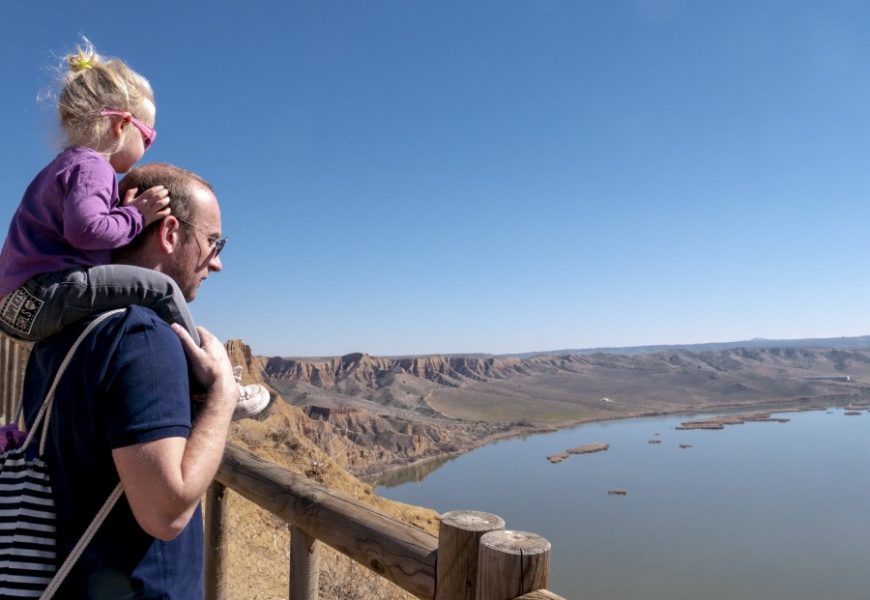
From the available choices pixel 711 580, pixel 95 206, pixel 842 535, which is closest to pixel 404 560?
pixel 95 206

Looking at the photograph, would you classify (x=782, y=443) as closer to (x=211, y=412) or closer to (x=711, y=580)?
(x=711, y=580)

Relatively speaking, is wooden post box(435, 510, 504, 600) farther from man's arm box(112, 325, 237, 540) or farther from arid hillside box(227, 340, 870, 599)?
arid hillside box(227, 340, 870, 599)

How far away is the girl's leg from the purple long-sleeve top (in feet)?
0.13

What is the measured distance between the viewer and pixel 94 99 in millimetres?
1312

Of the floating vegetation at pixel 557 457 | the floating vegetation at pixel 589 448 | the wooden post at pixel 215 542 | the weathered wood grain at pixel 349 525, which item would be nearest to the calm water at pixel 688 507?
the floating vegetation at pixel 557 457

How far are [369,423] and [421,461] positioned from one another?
6913mm

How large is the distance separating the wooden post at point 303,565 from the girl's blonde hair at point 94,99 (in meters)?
1.58

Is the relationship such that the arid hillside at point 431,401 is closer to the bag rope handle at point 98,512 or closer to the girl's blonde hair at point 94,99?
the bag rope handle at point 98,512

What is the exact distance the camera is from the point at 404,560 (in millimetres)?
1609

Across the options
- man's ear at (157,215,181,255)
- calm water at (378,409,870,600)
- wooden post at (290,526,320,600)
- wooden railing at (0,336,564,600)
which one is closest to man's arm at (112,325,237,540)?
man's ear at (157,215,181,255)

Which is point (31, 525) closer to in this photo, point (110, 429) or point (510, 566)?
point (110, 429)

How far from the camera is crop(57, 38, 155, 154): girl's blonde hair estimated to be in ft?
4.24

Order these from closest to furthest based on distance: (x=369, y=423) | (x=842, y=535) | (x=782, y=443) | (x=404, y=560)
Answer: (x=404, y=560)
(x=842, y=535)
(x=369, y=423)
(x=782, y=443)

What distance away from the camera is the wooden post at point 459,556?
1.42m
